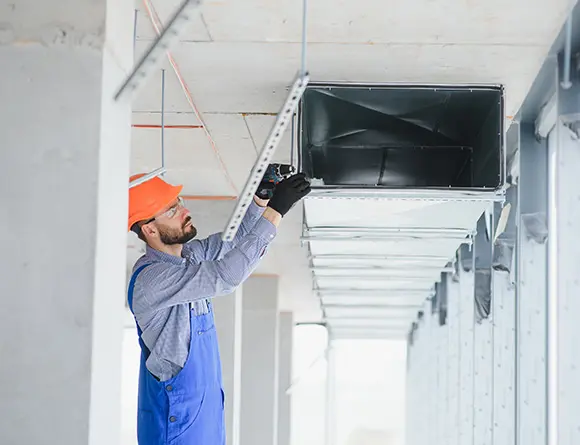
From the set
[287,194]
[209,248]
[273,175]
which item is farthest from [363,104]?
[287,194]

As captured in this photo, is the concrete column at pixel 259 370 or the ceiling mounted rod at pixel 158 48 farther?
the concrete column at pixel 259 370

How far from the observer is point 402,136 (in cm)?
534

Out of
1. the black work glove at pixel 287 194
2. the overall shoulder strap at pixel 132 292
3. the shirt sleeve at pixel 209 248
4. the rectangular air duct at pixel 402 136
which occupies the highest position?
the rectangular air duct at pixel 402 136

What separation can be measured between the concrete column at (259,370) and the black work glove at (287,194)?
722 cm

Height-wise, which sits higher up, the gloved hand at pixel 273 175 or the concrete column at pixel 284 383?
the gloved hand at pixel 273 175

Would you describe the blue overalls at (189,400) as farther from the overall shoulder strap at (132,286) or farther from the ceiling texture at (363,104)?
Answer: the ceiling texture at (363,104)

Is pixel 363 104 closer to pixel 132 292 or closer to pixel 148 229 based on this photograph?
pixel 148 229

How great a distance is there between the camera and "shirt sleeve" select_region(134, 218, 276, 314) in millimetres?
3750

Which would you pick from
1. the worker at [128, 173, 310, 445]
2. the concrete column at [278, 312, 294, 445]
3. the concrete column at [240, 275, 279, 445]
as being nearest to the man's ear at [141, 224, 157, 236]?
the worker at [128, 173, 310, 445]

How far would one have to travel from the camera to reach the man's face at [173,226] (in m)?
4.24

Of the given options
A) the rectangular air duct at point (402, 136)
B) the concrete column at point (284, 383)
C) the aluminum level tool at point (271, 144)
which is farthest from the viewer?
the concrete column at point (284, 383)

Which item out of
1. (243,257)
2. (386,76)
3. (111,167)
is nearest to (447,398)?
(386,76)

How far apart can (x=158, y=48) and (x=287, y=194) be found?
3.96 feet

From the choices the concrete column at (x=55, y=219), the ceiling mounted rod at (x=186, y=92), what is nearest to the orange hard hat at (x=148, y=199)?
the ceiling mounted rod at (x=186, y=92)
